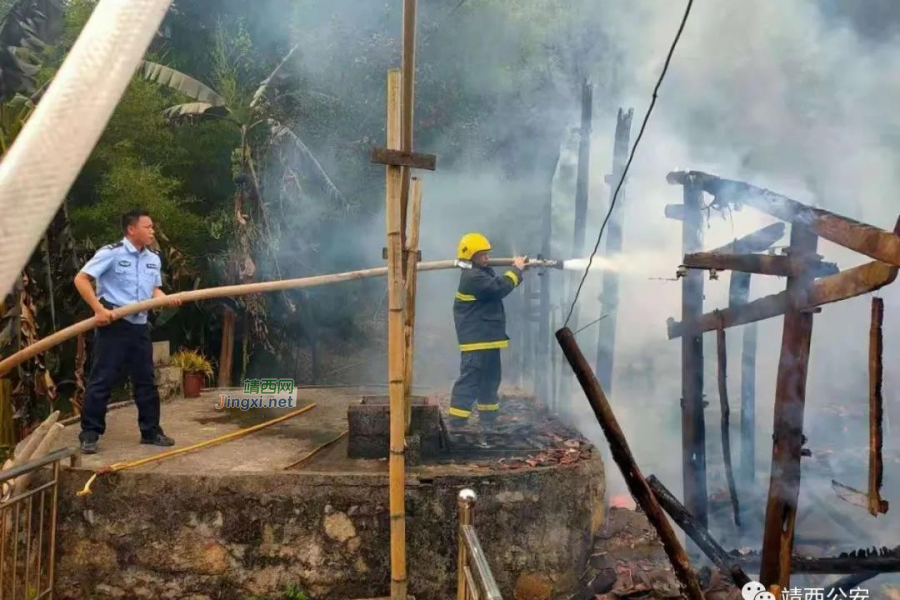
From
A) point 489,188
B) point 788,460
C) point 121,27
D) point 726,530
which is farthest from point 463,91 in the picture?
point 121,27

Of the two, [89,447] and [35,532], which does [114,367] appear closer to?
[89,447]

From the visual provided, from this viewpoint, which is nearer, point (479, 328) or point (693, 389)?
point (693, 389)

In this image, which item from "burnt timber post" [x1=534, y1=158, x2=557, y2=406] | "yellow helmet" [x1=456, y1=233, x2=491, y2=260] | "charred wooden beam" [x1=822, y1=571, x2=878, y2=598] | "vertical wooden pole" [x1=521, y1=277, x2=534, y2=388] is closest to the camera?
"charred wooden beam" [x1=822, y1=571, x2=878, y2=598]

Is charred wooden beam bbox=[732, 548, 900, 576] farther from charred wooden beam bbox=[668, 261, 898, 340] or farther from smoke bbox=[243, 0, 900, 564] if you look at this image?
smoke bbox=[243, 0, 900, 564]

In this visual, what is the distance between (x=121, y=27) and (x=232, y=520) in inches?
183

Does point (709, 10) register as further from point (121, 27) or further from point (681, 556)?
point (121, 27)

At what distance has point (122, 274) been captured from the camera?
18.9 ft

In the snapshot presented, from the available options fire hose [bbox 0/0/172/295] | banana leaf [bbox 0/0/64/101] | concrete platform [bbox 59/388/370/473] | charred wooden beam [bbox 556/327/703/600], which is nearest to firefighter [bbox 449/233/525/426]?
concrete platform [bbox 59/388/370/473]

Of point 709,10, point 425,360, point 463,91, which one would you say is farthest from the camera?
point 425,360

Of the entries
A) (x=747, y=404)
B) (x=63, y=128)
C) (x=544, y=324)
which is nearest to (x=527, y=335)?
(x=544, y=324)

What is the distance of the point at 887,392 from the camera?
11406mm

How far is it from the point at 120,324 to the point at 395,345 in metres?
3.03

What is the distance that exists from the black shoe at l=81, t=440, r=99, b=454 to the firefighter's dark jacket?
12.4 ft

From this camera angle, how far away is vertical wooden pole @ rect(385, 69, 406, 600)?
4.11 meters
